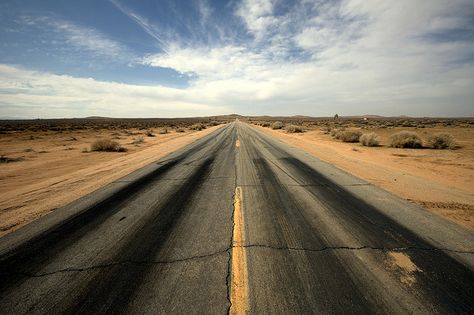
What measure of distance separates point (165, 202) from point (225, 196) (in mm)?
1470

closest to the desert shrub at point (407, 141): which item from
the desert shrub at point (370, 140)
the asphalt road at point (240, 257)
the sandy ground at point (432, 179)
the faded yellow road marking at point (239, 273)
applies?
the desert shrub at point (370, 140)

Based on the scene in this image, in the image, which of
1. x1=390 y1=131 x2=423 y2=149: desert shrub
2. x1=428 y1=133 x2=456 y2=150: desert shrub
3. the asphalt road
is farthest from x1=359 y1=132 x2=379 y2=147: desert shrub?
the asphalt road

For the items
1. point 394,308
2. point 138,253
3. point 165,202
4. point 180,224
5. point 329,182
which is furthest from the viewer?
point 329,182

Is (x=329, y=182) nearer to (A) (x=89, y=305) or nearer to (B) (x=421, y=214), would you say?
(B) (x=421, y=214)

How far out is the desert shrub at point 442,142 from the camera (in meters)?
15.8

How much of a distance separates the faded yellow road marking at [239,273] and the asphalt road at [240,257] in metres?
0.01

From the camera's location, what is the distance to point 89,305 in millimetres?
2756

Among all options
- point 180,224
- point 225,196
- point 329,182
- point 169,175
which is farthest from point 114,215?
point 329,182

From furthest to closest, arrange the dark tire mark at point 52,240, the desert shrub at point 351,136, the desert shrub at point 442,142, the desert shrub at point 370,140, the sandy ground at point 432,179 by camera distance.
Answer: the desert shrub at point 351,136, the desert shrub at point 370,140, the desert shrub at point 442,142, the sandy ground at point 432,179, the dark tire mark at point 52,240

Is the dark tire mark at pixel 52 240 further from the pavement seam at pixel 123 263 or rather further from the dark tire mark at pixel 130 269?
the dark tire mark at pixel 130 269

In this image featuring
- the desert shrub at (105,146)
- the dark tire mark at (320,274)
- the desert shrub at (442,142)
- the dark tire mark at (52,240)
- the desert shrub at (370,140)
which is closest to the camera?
the dark tire mark at (320,274)

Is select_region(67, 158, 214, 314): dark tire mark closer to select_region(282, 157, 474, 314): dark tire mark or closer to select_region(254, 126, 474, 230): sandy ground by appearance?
select_region(282, 157, 474, 314): dark tire mark

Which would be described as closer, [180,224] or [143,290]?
[143,290]

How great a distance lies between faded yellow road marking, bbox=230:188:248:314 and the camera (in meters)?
2.70
